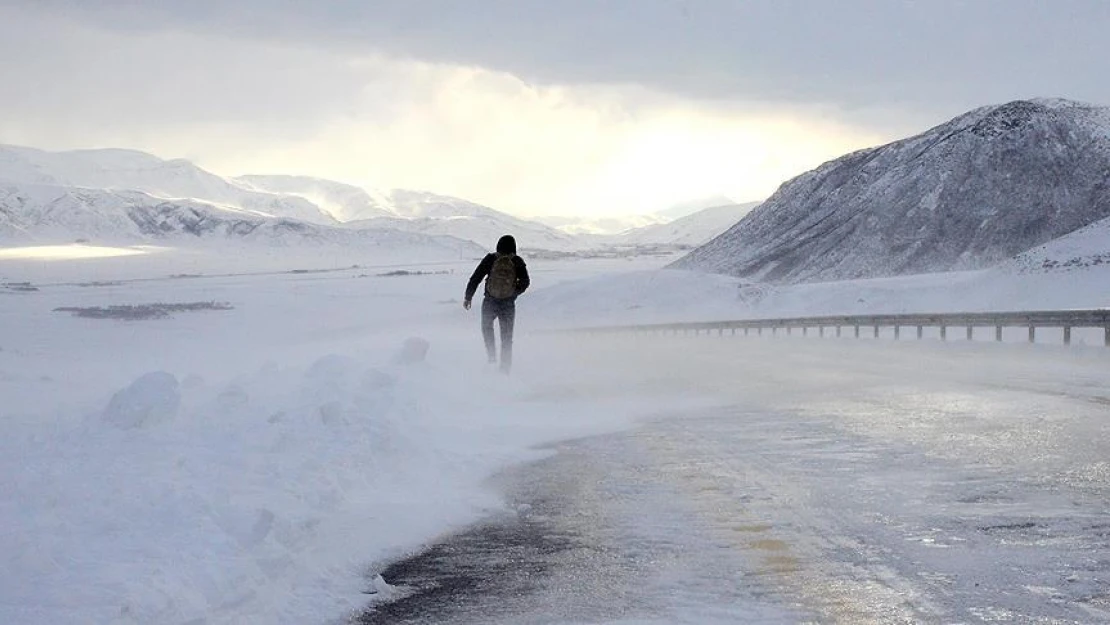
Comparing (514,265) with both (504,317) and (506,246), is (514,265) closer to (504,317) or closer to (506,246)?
(506,246)

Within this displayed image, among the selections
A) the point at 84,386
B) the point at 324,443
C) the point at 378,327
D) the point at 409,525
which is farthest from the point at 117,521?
the point at 378,327

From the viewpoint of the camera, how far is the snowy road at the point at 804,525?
606cm

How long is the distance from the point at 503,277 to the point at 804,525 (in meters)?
11.9

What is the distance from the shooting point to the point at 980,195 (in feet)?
608

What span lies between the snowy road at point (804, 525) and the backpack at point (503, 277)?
5.17 meters

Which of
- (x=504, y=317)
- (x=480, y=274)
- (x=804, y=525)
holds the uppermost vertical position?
(x=480, y=274)

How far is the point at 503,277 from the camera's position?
761 inches

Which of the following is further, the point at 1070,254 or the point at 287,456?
the point at 1070,254

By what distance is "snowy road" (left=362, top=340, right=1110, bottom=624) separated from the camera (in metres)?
6.06

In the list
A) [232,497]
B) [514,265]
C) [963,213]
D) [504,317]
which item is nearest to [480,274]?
[514,265]

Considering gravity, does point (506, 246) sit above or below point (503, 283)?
above

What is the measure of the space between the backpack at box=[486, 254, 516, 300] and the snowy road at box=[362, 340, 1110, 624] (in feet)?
16.9

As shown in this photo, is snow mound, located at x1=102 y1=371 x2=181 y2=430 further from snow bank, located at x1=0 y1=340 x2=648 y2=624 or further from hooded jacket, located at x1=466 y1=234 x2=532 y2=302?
hooded jacket, located at x1=466 y1=234 x2=532 y2=302

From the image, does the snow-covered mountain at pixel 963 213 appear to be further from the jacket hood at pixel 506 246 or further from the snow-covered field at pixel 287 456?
the jacket hood at pixel 506 246
